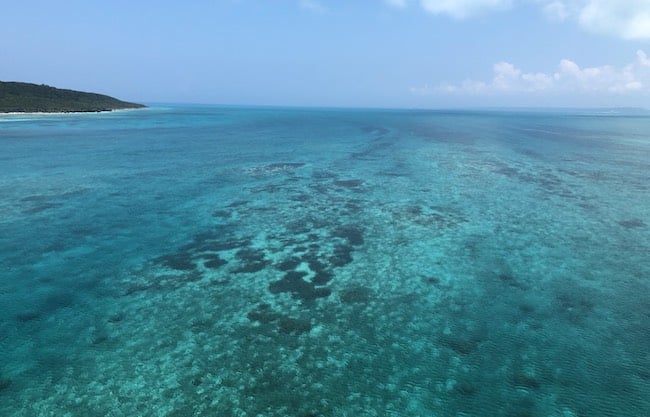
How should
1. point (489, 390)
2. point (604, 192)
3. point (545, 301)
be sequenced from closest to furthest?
point (489, 390)
point (545, 301)
point (604, 192)

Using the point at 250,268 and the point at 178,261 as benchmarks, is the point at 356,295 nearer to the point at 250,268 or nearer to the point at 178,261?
the point at 250,268

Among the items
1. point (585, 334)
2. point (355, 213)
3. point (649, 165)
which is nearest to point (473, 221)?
point (355, 213)

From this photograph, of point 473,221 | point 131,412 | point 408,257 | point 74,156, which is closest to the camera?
point 131,412

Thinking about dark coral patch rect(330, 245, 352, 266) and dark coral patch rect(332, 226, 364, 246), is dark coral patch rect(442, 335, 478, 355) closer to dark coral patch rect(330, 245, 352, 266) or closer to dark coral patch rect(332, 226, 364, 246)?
dark coral patch rect(330, 245, 352, 266)

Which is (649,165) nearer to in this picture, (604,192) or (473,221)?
(604,192)

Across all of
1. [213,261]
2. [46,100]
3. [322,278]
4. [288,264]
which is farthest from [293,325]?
[46,100]

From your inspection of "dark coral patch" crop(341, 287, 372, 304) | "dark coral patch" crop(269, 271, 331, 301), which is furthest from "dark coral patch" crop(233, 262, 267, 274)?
"dark coral patch" crop(341, 287, 372, 304)
